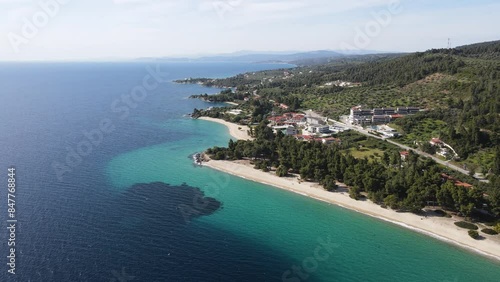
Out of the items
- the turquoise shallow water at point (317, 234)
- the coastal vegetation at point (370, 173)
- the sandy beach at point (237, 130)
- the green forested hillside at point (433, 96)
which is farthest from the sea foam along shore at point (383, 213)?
the sandy beach at point (237, 130)

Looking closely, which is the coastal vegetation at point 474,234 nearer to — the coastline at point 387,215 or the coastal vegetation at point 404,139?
the coastline at point 387,215

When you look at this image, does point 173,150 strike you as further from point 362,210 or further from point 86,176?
point 362,210

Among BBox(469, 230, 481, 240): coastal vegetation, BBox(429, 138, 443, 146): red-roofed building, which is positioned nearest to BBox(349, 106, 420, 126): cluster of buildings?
BBox(429, 138, 443, 146): red-roofed building

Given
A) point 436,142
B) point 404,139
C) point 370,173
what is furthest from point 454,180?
point 404,139

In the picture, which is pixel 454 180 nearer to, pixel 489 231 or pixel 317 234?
pixel 489 231

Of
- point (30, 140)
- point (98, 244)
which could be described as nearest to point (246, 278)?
point (98, 244)
